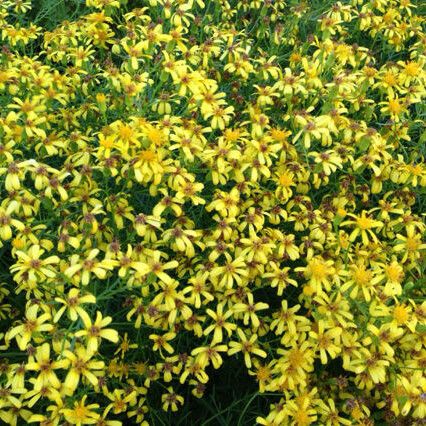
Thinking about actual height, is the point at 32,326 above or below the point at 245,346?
above

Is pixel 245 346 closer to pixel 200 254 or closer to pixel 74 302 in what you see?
pixel 200 254

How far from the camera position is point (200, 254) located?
2006mm

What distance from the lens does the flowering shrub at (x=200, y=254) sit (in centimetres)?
169

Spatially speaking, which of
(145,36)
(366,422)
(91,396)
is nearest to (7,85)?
(145,36)

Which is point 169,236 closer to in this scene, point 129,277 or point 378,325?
point 129,277

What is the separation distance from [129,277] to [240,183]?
57cm

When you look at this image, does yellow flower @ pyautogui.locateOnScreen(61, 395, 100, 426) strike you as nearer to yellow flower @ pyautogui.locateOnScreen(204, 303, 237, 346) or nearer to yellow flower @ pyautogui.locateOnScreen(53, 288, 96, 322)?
yellow flower @ pyautogui.locateOnScreen(53, 288, 96, 322)

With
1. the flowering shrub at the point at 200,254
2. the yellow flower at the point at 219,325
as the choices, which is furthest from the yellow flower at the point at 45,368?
the yellow flower at the point at 219,325

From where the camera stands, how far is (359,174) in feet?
7.29

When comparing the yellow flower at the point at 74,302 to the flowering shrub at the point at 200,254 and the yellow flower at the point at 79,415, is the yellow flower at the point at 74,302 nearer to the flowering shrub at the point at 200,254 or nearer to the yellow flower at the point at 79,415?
the flowering shrub at the point at 200,254

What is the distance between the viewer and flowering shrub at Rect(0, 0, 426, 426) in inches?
66.4

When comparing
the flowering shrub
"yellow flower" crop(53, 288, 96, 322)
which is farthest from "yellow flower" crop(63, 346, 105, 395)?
"yellow flower" crop(53, 288, 96, 322)

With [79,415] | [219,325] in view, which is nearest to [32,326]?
[79,415]

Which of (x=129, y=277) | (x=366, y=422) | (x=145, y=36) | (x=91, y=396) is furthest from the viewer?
(x=145, y=36)
